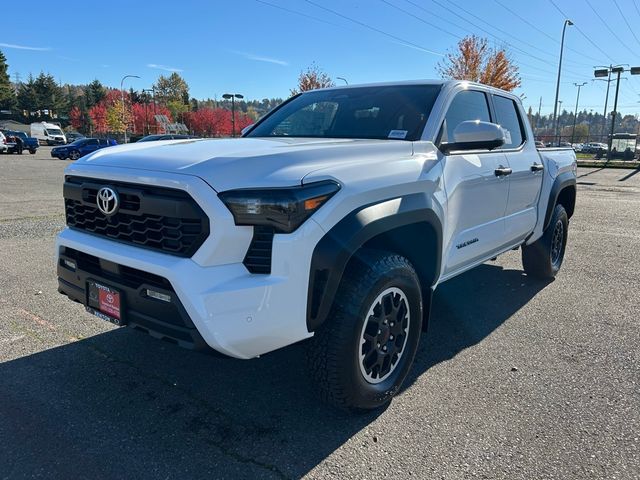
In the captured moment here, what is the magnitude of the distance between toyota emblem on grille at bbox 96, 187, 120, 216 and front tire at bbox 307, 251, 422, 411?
1249 mm

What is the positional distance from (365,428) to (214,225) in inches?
55.3

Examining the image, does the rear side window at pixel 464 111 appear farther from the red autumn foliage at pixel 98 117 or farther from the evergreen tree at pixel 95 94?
the evergreen tree at pixel 95 94

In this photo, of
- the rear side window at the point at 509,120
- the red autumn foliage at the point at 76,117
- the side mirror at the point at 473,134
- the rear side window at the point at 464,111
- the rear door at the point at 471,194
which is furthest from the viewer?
the red autumn foliage at the point at 76,117

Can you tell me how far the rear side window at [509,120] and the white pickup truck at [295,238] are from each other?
0.93m

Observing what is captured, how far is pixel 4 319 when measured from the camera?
408 cm

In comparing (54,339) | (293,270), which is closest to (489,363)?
(293,270)

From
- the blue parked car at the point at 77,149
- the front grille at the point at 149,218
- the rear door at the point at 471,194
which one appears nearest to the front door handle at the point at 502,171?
the rear door at the point at 471,194

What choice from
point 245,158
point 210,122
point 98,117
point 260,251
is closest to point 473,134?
point 245,158

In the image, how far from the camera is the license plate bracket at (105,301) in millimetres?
2547

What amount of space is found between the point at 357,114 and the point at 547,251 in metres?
2.95

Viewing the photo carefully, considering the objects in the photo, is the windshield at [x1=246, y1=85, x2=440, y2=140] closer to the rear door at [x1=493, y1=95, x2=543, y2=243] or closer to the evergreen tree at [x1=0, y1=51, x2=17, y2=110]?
the rear door at [x1=493, y1=95, x2=543, y2=243]

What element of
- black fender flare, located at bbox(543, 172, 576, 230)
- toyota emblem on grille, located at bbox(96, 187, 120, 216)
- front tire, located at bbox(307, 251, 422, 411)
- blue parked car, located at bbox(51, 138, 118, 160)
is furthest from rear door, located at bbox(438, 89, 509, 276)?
blue parked car, located at bbox(51, 138, 118, 160)

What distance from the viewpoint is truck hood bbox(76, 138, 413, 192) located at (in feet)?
7.64

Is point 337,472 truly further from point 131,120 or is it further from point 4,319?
point 131,120
